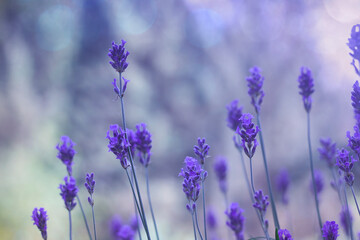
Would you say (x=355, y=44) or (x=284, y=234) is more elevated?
(x=355, y=44)

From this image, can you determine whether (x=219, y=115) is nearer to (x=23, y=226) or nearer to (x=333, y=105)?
(x=333, y=105)

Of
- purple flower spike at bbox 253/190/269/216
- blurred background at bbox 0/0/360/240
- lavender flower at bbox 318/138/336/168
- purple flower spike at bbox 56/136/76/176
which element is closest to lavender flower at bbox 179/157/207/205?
purple flower spike at bbox 253/190/269/216

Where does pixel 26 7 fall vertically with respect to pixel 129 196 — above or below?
above

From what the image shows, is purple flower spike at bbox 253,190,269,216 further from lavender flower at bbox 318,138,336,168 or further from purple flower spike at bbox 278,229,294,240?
lavender flower at bbox 318,138,336,168

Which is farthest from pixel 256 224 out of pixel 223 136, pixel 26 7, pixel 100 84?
pixel 26 7

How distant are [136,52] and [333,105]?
8.60 ft

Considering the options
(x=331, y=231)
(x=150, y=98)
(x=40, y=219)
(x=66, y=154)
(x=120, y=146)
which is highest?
(x=150, y=98)

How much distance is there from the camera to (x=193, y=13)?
15.4 ft

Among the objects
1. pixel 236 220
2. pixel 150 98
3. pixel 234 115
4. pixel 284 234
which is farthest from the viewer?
pixel 150 98

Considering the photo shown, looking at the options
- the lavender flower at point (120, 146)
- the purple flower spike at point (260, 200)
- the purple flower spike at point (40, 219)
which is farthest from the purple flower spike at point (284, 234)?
the purple flower spike at point (40, 219)

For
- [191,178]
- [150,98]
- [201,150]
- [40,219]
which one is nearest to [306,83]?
[201,150]

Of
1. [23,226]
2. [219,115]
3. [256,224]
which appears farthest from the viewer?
[219,115]

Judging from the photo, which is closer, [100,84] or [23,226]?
[23,226]

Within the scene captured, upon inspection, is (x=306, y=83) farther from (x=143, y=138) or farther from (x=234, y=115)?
(x=143, y=138)
